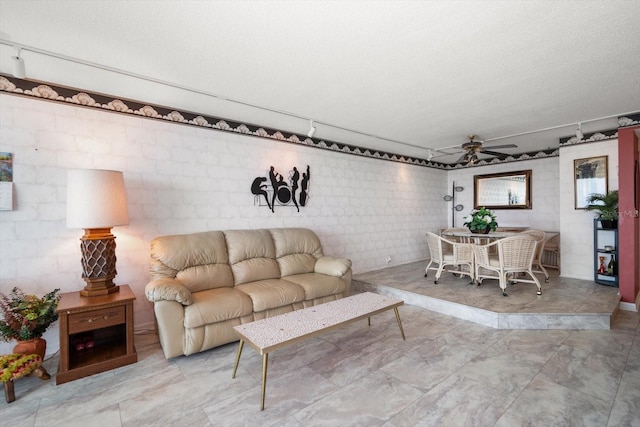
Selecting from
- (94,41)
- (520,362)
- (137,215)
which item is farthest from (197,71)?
(520,362)

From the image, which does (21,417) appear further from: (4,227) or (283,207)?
(283,207)

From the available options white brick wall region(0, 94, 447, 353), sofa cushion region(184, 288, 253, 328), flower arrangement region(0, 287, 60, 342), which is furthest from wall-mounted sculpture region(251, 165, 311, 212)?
flower arrangement region(0, 287, 60, 342)

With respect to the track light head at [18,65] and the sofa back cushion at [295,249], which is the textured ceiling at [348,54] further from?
the sofa back cushion at [295,249]

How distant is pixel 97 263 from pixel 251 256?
157 centimetres

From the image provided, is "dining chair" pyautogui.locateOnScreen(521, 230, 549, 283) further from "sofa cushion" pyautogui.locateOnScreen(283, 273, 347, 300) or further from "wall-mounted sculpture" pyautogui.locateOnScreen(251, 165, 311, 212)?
"wall-mounted sculpture" pyautogui.locateOnScreen(251, 165, 311, 212)

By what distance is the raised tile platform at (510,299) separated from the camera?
3.22 meters

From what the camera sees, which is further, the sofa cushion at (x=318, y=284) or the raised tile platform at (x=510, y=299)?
the sofa cushion at (x=318, y=284)

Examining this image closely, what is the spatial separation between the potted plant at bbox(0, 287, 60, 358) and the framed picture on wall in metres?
7.07

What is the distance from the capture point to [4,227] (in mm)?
2570

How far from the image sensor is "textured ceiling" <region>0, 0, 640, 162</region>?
6.08 feet

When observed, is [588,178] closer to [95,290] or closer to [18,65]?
[95,290]

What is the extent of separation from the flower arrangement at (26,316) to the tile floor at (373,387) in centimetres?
39

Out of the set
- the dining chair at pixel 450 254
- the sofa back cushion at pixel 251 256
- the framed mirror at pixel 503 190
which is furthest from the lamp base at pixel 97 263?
the framed mirror at pixel 503 190

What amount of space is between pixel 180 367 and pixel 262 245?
1670mm
